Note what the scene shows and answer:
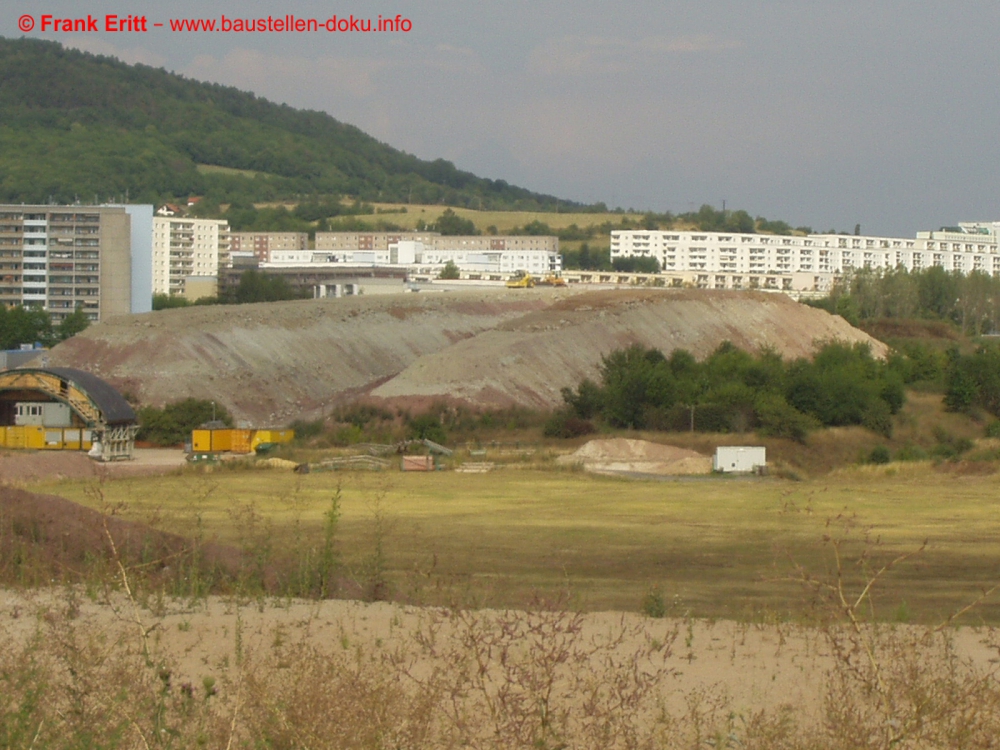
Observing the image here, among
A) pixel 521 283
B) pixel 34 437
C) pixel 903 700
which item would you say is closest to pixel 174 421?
pixel 34 437

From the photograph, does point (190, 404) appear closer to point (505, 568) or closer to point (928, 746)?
point (505, 568)

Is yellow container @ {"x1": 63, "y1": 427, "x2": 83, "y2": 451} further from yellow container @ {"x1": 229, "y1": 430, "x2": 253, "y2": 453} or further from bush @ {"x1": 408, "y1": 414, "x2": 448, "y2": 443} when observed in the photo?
bush @ {"x1": 408, "y1": 414, "x2": 448, "y2": 443}

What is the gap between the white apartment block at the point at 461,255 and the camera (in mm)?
144375

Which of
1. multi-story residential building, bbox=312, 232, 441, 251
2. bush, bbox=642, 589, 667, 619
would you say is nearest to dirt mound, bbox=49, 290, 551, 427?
bush, bbox=642, 589, 667, 619

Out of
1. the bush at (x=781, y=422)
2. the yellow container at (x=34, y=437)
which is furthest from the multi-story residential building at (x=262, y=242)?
the bush at (x=781, y=422)

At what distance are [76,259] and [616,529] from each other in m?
97.3

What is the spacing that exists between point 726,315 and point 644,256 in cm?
8926

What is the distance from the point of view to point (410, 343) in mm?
78812

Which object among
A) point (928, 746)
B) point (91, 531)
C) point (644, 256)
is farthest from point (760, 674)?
point (644, 256)

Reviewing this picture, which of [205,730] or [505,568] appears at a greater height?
[205,730]

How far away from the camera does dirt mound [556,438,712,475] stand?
42.7m

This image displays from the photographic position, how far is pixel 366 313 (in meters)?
80.6

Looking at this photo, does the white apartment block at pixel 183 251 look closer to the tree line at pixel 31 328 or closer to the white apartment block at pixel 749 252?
the tree line at pixel 31 328

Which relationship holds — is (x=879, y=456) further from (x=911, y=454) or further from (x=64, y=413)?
(x=64, y=413)
